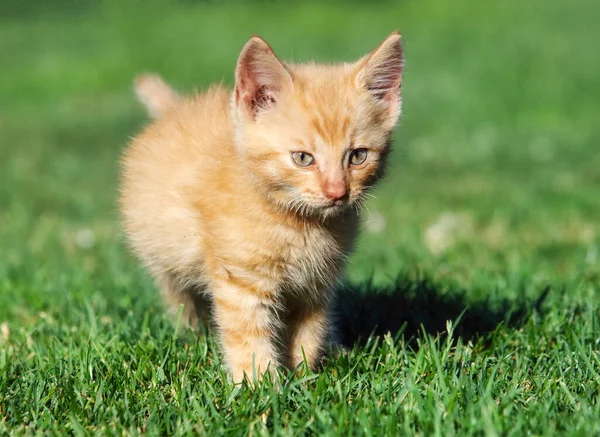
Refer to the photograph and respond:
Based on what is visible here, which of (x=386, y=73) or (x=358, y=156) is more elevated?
(x=386, y=73)

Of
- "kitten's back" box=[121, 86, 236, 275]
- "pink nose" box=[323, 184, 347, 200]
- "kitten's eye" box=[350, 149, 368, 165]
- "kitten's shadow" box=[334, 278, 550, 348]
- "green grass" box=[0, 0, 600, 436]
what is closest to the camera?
"green grass" box=[0, 0, 600, 436]

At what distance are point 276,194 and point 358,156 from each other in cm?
33

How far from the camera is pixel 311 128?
2.81m

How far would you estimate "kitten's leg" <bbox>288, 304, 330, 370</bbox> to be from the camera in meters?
3.19

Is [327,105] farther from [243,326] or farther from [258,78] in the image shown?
[243,326]

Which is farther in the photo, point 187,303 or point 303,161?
point 187,303

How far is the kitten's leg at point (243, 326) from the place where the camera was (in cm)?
292

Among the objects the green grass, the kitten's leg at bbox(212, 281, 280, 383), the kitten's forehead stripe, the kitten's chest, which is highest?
the kitten's forehead stripe

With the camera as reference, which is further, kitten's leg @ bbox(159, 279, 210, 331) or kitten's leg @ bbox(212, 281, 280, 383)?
kitten's leg @ bbox(159, 279, 210, 331)

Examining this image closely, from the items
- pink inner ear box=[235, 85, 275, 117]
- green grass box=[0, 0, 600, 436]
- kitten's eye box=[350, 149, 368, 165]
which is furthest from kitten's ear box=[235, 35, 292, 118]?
green grass box=[0, 0, 600, 436]

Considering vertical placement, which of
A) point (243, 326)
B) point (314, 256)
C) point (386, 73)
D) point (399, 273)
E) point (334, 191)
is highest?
point (386, 73)

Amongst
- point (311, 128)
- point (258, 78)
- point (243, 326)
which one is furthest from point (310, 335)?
point (258, 78)

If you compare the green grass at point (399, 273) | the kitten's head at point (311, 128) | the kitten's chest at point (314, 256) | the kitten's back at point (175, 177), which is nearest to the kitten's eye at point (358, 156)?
the kitten's head at point (311, 128)

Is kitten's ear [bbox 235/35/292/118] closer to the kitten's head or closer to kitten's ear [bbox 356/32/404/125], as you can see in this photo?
Answer: the kitten's head
